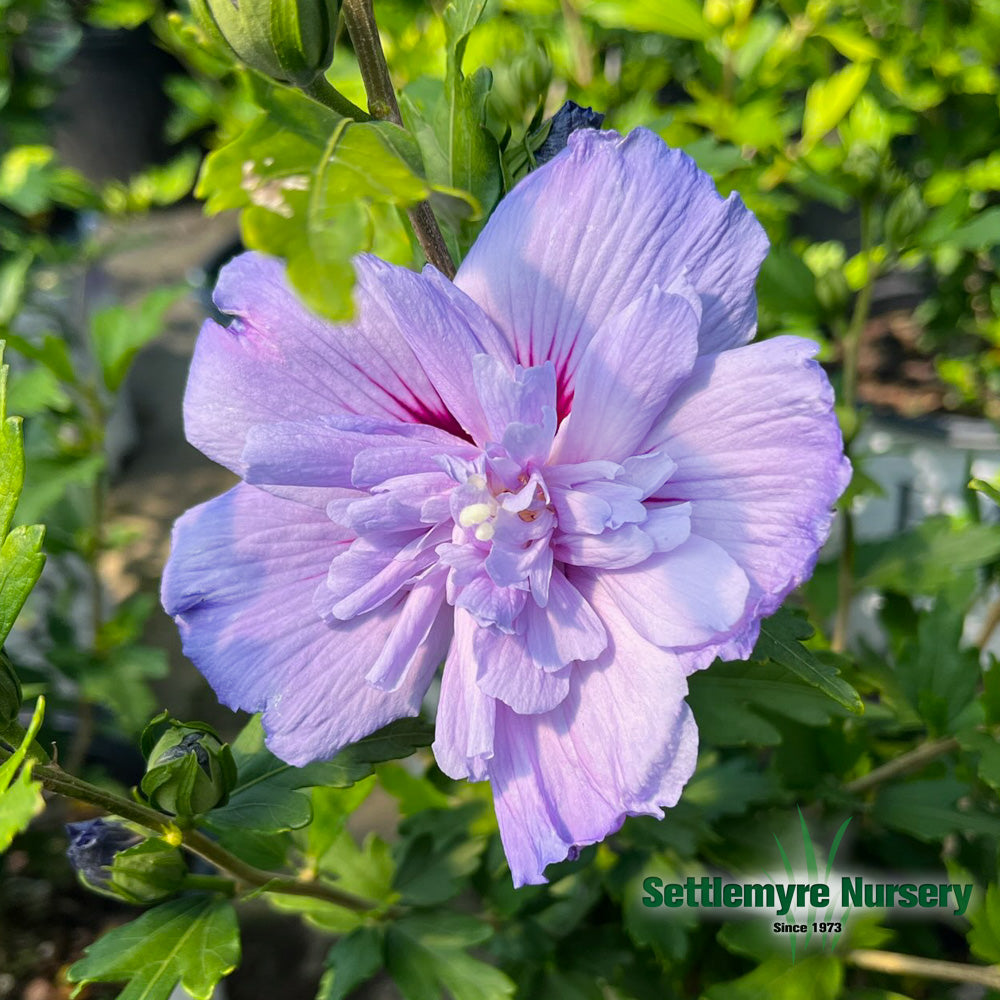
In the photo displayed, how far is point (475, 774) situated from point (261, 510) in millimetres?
183

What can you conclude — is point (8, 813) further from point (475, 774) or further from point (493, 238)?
point (493, 238)

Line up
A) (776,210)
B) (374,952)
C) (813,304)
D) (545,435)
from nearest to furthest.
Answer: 1. (545,435)
2. (374,952)
3. (813,304)
4. (776,210)

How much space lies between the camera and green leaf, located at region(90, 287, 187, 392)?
1.20 meters

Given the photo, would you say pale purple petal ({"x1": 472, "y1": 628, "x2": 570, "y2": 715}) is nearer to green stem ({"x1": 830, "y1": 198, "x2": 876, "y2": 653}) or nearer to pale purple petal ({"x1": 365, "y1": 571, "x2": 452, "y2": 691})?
pale purple petal ({"x1": 365, "y1": 571, "x2": 452, "y2": 691})

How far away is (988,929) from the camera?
691 millimetres

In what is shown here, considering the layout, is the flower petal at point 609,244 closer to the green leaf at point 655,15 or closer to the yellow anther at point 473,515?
the yellow anther at point 473,515

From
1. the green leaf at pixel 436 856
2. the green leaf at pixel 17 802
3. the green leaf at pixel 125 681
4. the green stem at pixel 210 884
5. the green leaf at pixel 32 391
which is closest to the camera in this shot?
the green leaf at pixel 17 802

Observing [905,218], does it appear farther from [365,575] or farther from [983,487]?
[365,575]

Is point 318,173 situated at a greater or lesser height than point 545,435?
greater

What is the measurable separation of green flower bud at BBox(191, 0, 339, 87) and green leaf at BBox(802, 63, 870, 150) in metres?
1.05

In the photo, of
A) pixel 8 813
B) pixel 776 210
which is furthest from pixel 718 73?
pixel 8 813

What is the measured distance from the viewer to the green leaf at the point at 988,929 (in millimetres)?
677

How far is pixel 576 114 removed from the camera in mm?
539

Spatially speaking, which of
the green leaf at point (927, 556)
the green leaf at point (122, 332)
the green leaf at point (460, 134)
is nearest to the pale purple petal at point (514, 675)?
the green leaf at point (460, 134)
